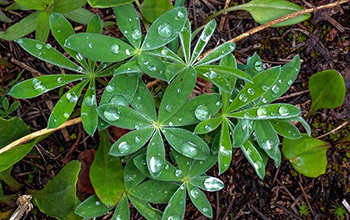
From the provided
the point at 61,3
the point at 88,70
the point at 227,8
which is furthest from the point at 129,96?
the point at 227,8

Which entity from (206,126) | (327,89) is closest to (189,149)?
(206,126)

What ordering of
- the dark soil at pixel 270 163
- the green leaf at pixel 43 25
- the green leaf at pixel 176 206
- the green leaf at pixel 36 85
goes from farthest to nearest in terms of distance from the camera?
the dark soil at pixel 270 163
the green leaf at pixel 43 25
the green leaf at pixel 176 206
the green leaf at pixel 36 85

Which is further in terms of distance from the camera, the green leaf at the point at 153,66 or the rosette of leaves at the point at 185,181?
the rosette of leaves at the point at 185,181

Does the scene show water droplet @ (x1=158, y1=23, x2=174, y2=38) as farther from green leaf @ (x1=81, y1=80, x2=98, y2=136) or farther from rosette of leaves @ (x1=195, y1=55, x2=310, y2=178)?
green leaf @ (x1=81, y1=80, x2=98, y2=136)

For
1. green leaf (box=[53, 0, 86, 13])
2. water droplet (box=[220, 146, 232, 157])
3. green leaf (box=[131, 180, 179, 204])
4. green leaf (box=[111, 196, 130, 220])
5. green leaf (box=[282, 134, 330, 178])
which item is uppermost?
green leaf (box=[53, 0, 86, 13])

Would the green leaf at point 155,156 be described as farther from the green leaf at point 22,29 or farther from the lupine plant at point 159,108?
the green leaf at point 22,29

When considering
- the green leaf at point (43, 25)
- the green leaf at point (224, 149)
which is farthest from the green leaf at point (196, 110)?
the green leaf at point (43, 25)

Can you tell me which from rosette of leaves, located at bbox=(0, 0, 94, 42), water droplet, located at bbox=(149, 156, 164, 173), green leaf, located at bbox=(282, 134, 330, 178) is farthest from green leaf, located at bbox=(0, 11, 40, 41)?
green leaf, located at bbox=(282, 134, 330, 178)

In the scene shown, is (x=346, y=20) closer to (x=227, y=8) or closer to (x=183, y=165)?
(x=227, y=8)
